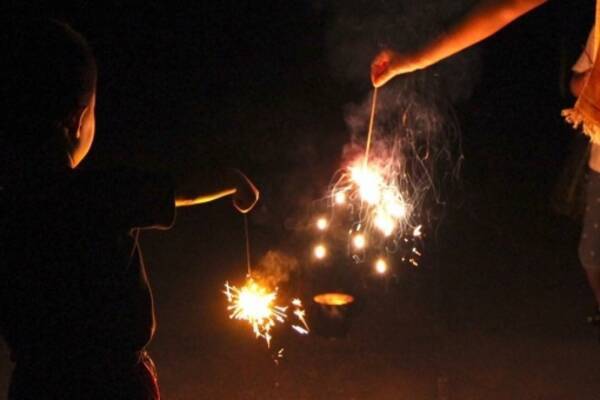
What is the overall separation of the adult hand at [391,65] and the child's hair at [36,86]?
149cm

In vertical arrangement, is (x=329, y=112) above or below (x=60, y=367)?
above

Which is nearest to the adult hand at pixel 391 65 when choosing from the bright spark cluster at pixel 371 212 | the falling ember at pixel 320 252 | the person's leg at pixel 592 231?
the person's leg at pixel 592 231

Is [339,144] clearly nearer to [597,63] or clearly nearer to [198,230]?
[198,230]

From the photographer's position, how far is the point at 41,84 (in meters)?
1.46

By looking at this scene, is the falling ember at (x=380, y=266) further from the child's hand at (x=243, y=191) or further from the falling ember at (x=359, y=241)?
the child's hand at (x=243, y=191)

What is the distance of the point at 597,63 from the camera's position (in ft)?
6.06

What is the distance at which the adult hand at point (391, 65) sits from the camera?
2.61m

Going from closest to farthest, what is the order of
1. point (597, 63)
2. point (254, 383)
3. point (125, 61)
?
point (597, 63)
point (254, 383)
point (125, 61)

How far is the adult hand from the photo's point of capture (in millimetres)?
2607

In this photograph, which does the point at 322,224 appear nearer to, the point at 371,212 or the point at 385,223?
the point at 371,212

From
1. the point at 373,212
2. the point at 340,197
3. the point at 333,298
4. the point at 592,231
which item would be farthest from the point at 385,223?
the point at 592,231

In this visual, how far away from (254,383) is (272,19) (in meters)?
9.30

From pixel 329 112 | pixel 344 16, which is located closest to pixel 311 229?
pixel 329 112

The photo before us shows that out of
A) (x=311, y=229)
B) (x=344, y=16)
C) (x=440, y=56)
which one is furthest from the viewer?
(x=344, y=16)
